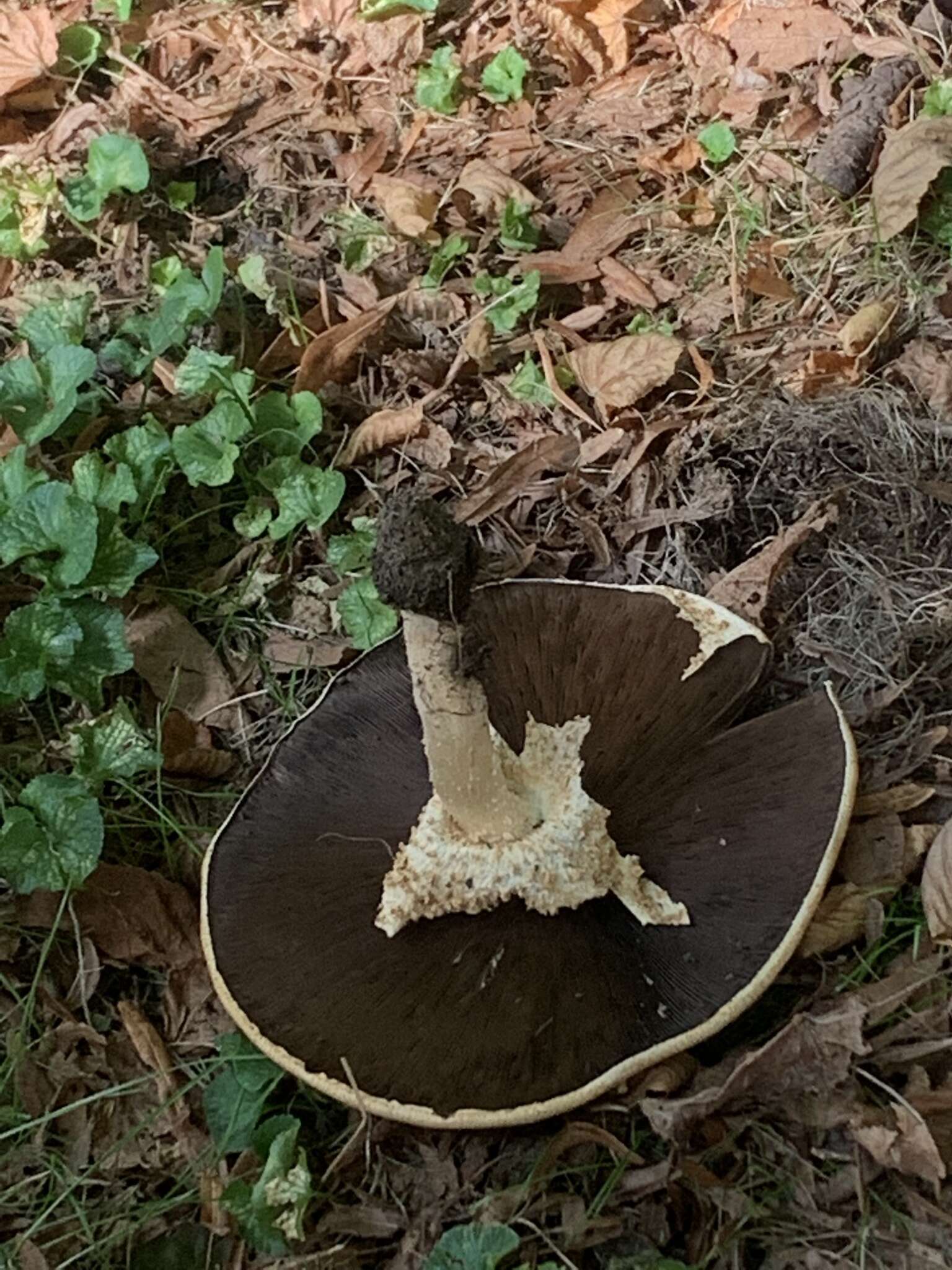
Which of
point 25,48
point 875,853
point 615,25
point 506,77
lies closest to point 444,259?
point 506,77

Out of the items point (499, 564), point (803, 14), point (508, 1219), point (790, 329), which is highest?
point (803, 14)

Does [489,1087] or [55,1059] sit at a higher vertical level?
[489,1087]

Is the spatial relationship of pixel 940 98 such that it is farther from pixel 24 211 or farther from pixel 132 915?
pixel 132 915

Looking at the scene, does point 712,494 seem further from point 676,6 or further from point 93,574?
point 676,6

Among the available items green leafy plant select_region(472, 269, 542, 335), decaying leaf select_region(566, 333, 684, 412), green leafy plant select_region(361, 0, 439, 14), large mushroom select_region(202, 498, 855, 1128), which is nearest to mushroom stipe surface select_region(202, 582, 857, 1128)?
large mushroom select_region(202, 498, 855, 1128)

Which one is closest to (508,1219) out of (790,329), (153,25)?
(790,329)

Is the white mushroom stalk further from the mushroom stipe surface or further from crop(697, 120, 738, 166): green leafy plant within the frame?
crop(697, 120, 738, 166): green leafy plant

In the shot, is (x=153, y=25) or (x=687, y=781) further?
(x=153, y=25)
